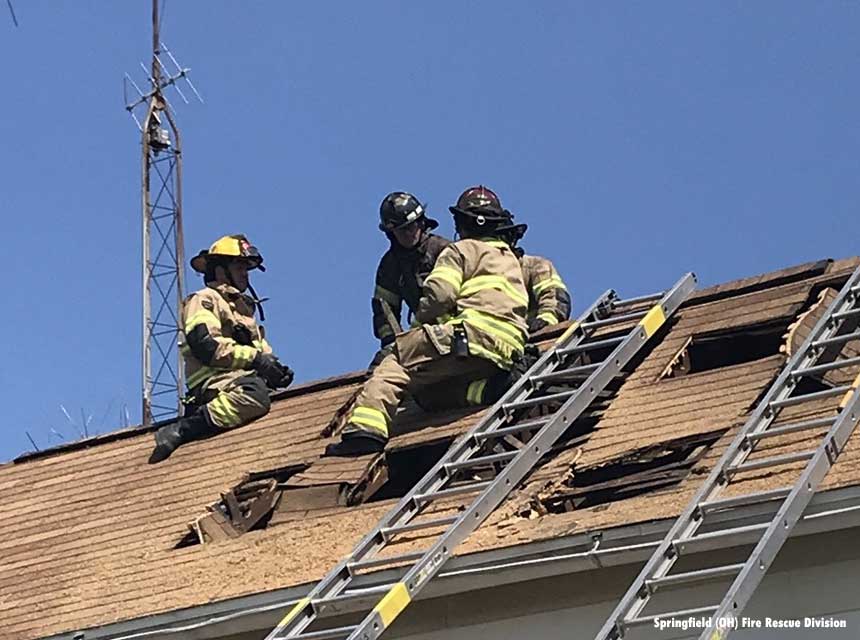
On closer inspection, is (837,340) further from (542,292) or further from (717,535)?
(542,292)

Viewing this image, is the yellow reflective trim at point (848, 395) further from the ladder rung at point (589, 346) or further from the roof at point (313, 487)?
the ladder rung at point (589, 346)

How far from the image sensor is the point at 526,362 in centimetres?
1012

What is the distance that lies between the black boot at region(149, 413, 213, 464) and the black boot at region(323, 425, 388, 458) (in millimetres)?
1725

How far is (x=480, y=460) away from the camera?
8.51 metres

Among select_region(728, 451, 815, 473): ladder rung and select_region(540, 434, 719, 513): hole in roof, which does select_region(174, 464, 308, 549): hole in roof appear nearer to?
select_region(540, 434, 719, 513): hole in roof

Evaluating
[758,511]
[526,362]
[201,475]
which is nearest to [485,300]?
[526,362]

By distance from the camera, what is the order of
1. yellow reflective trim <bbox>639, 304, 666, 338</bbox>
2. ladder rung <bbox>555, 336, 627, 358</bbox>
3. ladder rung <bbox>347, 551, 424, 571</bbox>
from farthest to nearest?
yellow reflective trim <bbox>639, 304, 666, 338</bbox>
ladder rung <bbox>555, 336, 627, 358</bbox>
ladder rung <bbox>347, 551, 424, 571</bbox>

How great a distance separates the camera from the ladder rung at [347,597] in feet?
24.9

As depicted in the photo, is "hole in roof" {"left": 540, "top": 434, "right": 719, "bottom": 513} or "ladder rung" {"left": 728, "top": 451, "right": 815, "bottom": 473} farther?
"hole in roof" {"left": 540, "top": 434, "right": 719, "bottom": 513}

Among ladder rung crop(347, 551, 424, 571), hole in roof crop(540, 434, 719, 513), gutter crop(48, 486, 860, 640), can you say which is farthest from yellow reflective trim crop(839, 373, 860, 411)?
ladder rung crop(347, 551, 424, 571)

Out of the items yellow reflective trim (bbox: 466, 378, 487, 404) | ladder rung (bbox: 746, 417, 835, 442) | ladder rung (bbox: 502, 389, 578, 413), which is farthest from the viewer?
yellow reflective trim (bbox: 466, 378, 487, 404)

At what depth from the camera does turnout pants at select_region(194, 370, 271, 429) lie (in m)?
11.5

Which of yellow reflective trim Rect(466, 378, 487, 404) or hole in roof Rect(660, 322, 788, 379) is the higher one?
hole in roof Rect(660, 322, 788, 379)

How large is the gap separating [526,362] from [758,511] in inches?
125
